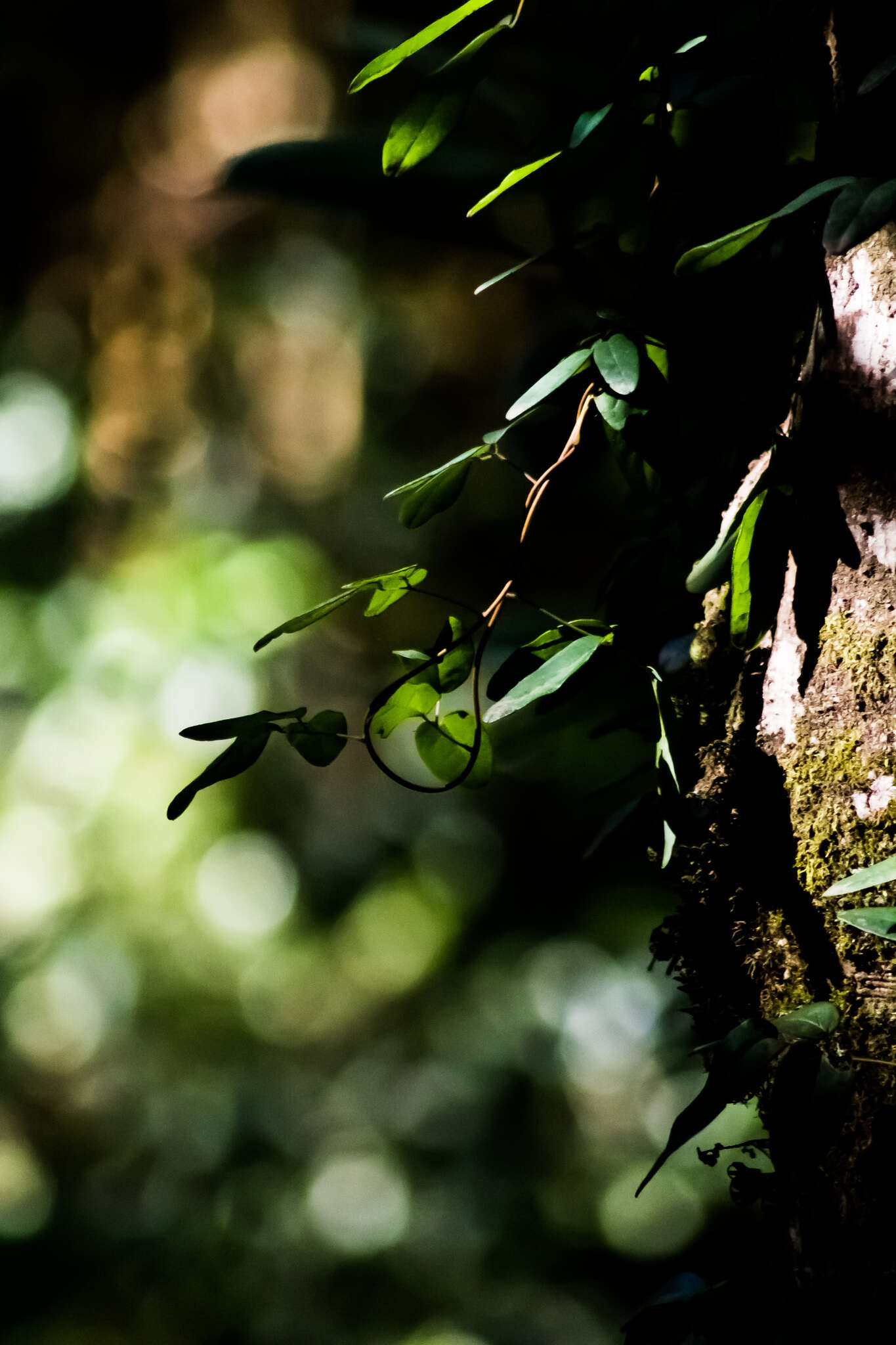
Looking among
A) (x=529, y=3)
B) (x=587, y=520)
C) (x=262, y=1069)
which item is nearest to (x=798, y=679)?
(x=529, y=3)

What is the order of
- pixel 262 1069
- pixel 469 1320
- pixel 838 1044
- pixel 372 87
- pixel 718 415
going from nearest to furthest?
pixel 838 1044 → pixel 718 415 → pixel 469 1320 → pixel 262 1069 → pixel 372 87

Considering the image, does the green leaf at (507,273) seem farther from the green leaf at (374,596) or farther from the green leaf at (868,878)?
the green leaf at (868,878)

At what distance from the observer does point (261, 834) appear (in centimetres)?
250

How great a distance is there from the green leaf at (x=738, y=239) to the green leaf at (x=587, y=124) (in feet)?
0.28

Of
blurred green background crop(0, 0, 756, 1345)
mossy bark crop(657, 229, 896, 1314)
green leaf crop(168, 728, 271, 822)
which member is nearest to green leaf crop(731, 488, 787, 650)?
mossy bark crop(657, 229, 896, 1314)

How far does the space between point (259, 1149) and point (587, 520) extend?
62.9 inches

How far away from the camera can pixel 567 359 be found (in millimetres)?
426

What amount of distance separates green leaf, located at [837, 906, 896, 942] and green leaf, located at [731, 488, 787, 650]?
123 mm

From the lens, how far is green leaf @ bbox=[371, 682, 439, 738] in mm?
465

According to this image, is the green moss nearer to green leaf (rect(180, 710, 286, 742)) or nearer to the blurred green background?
green leaf (rect(180, 710, 286, 742))

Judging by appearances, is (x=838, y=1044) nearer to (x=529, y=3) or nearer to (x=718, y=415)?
(x=718, y=415)

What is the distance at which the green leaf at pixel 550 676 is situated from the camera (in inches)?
16.1

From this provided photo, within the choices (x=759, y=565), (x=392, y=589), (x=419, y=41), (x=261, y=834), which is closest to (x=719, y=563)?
(x=759, y=565)

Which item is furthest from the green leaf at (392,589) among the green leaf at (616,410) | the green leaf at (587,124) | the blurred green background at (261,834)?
the blurred green background at (261,834)
